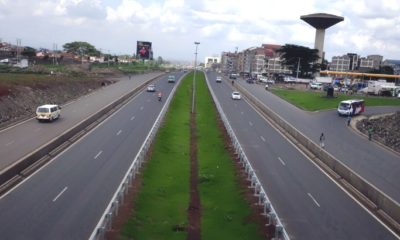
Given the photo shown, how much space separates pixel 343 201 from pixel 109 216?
12.3 meters

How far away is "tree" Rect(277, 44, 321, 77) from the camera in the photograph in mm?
144125

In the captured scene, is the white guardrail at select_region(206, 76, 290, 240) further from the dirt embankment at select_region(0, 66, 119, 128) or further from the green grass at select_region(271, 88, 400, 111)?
the green grass at select_region(271, 88, 400, 111)

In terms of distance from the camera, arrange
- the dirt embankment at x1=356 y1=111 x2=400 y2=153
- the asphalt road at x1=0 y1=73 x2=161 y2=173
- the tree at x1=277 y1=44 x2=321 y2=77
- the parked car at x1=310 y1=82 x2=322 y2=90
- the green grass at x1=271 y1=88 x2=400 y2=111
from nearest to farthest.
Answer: the asphalt road at x1=0 y1=73 x2=161 y2=173, the dirt embankment at x1=356 y1=111 x2=400 y2=153, the green grass at x1=271 y1=88 x2=400 y2=111, the parked car at x1=310 y1=82 x2=322 y2=90, the tree at x1=277 y1=44 x2=321 y2=77

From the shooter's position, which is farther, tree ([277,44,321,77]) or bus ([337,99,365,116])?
tree ([277,44,321,77])

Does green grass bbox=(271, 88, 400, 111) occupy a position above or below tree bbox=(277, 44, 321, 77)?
below

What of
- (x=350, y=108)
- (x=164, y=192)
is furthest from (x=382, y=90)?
(x=164, y=192)

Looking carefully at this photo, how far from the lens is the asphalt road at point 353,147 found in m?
31.6

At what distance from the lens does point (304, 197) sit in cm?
2645

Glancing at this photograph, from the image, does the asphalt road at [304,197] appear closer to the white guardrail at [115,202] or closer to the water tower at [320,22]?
the white guardrail at [115,202]

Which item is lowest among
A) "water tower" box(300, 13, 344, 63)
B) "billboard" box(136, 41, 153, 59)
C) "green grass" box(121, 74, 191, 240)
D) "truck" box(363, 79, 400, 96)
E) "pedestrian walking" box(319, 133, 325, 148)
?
"green grass" box(121, 74, 191, 240)

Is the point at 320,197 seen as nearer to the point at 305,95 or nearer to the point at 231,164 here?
the point at 231,164

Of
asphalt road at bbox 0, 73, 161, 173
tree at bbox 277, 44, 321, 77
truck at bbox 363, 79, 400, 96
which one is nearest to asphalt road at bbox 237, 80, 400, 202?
truck at bbox 363, 79, 400, 96

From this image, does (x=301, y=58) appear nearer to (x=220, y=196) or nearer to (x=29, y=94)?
(x=29, y=94)

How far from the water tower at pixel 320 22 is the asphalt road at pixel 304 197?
131m
